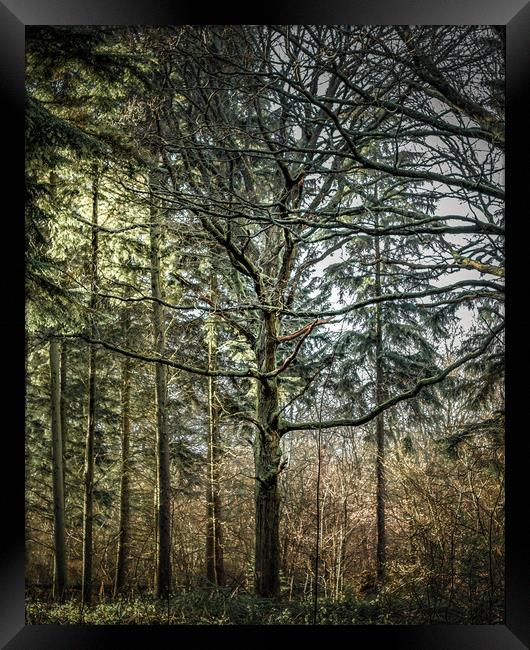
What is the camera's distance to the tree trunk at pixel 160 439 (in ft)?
16.2

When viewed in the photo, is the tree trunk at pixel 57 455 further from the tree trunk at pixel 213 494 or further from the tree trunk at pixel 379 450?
the tree trunk at pixel 379 450

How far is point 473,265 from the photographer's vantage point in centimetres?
365

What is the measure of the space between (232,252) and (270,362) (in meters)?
1.09

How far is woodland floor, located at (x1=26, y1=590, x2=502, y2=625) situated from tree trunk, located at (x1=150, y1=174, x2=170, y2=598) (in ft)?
2.12

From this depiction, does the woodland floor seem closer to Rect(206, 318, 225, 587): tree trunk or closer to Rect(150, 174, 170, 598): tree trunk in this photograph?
Rect(150, 174, 170, 598): tree trunk

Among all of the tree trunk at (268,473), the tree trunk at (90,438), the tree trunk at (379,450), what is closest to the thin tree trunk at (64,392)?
the tree trunk at (90,438)

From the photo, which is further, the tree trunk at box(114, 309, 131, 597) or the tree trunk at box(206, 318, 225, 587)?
the tree trunk at box(114, 309, 131, 597)

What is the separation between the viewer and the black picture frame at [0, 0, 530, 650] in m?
2.58

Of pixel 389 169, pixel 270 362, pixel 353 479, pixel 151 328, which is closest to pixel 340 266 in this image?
pixel 270 362

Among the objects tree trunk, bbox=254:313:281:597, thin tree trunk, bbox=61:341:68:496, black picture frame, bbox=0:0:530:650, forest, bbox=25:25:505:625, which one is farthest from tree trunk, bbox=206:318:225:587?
black picture frame, bbox=0:0:530:650

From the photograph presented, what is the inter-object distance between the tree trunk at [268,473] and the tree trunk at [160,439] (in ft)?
3.18
